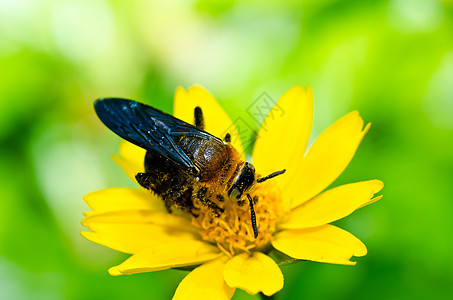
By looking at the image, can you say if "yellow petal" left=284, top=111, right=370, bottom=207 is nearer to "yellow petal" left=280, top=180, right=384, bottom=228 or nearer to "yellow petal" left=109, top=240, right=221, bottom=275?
"yellow petal" left=280, top=180, right=384, bottom=228

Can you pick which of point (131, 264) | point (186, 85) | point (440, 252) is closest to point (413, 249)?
point (440, 252)

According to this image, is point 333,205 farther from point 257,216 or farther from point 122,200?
point 122,200

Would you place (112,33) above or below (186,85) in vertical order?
above

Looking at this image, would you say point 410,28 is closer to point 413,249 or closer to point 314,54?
point 314,54

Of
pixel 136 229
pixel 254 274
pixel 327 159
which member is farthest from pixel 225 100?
pixel 254 274

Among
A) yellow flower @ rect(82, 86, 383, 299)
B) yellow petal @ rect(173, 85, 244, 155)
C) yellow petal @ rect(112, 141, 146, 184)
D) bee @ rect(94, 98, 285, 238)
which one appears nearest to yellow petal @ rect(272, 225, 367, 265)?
yellow flower @ rect(82, 86, 383, 299)

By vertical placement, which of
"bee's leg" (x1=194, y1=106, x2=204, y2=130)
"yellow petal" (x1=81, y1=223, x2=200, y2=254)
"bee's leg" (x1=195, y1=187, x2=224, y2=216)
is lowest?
"yellow petal" (x1=81, y1=223, x2=200, y2=254)

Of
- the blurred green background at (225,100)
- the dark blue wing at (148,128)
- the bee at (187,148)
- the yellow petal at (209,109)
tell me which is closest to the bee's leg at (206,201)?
the bee at (187,148)
